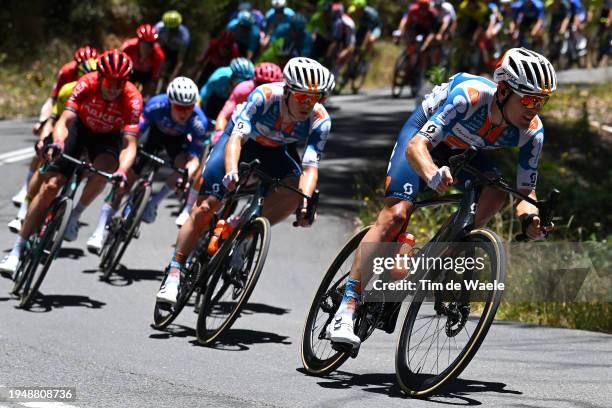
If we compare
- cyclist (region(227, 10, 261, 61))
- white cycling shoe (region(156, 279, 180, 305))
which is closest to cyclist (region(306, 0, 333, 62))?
cyclist (region(227, 10, 261, 61))

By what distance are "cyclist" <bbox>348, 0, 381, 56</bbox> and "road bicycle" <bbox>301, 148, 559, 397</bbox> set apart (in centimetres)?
1974

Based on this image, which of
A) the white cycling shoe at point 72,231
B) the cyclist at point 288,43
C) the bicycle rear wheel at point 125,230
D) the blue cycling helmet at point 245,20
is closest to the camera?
the white cycling shoe at point 72,231

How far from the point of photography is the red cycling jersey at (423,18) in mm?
24094

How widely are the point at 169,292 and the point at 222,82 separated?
5619 mm

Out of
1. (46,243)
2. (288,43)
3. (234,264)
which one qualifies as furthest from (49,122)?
(288,43)

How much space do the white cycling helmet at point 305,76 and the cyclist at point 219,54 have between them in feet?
30.5

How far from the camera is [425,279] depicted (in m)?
6.62

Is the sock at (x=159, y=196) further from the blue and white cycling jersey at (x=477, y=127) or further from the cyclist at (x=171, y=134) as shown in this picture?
the blue and white cycling jersey at (x=477, y=127)

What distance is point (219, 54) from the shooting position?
A: 57.2 feet

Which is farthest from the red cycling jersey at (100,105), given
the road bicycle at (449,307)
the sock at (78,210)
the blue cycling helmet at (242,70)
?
the road bicycle at (449,307)

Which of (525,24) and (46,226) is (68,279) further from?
(525,24)

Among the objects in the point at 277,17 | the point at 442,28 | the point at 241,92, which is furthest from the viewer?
the point at 442,28

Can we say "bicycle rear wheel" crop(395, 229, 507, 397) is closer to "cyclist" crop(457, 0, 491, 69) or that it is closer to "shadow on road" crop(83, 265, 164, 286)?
"shadow on road" crop(83, 265, 164, 286)

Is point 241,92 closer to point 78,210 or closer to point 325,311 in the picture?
point 78,210
